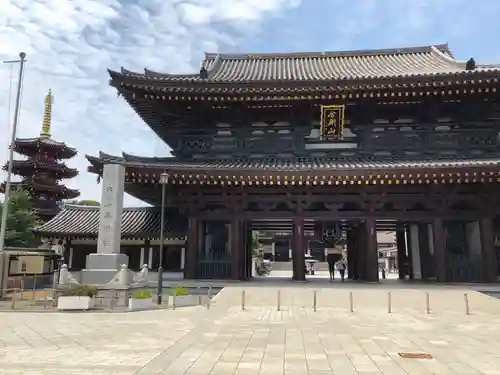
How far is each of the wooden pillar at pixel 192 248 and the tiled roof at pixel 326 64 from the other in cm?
810

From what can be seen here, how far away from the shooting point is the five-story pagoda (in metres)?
43.8

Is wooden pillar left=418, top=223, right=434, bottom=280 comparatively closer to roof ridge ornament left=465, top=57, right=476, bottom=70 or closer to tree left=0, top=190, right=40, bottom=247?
roof ridge ornament left=465, top=57, right=476, bottom=70

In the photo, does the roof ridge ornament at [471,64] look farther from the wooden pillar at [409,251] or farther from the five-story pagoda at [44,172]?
the five-story pagoda at [44,172]

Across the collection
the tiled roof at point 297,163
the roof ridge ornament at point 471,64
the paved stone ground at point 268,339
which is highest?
the roof ridge ornament at point 471,64

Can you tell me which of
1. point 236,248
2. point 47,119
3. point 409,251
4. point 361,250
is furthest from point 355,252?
point 47,119

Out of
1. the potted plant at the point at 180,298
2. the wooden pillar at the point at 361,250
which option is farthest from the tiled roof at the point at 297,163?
the potted plant at the point at 180,298

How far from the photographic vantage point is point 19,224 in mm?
30219

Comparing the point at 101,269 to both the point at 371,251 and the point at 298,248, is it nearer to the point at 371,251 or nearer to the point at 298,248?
the point at 298,248

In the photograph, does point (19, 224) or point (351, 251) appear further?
point (19, 224)

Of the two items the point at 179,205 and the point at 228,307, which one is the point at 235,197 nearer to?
the point at 179,205

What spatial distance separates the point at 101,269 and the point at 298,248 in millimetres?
9456

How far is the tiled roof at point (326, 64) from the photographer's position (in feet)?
74.4

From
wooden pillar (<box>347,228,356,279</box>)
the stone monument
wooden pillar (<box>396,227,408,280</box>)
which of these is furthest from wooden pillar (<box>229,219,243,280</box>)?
wooden pillar (<box>396,227,408,280</box>)

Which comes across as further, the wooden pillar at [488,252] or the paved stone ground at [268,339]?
the wooden pillar at [488,252]
